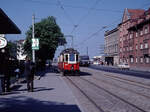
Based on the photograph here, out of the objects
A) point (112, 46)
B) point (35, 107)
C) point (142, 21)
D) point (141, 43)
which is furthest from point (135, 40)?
point (35, 107)

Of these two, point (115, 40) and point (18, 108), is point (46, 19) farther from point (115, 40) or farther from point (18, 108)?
point (115, 40)

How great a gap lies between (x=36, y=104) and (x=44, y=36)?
25.0m

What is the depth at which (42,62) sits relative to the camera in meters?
41.4

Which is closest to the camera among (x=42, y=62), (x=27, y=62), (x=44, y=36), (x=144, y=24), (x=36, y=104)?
(x=36, y=104)

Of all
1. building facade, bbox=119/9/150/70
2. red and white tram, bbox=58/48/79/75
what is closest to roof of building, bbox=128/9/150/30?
building facade, bbox=119/9/150/70

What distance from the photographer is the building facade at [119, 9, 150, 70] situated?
49956 millimetres

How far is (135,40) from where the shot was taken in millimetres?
56250

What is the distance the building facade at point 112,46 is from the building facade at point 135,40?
16.5 feet

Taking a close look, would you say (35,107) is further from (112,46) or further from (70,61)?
(112,46)

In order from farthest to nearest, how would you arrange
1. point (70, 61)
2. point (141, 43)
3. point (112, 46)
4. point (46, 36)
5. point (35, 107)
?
1. point (112, 46)
2. point (141, 43)
3. point (46, 36)
4. point (70, 61)
5. point (35, 107)

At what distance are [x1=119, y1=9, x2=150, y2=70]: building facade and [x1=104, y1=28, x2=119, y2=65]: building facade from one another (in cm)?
503

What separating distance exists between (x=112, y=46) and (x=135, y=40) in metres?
21.7

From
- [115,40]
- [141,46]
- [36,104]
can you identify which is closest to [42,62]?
[141,46]

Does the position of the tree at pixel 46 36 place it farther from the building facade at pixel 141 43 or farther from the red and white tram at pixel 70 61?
the building facade at pixel 141 43
